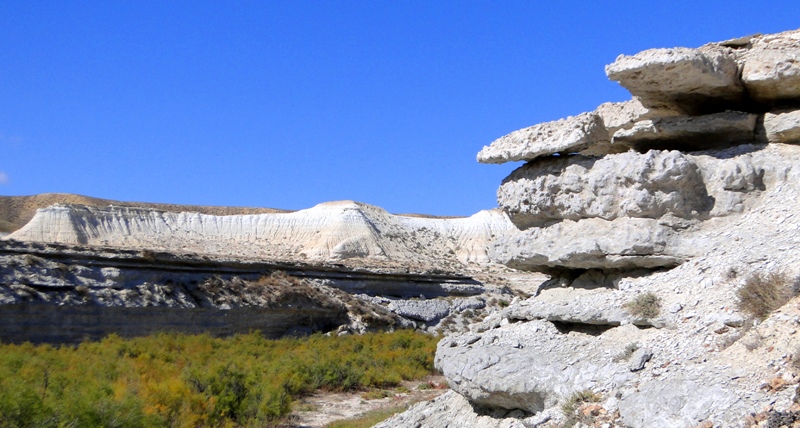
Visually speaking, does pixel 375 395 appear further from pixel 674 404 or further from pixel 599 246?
pixel 674 404

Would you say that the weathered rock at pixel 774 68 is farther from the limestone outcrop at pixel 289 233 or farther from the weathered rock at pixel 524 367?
the limestone outcrop at pixel 289 233

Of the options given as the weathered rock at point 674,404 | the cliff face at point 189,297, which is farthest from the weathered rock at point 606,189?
the cliff face at point 189,297

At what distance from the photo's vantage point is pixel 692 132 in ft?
29.2

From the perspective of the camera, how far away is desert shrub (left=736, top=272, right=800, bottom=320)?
6008 mm

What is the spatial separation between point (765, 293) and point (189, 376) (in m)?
10.6

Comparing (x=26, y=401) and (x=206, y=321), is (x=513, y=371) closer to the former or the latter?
(x=26, y=401)

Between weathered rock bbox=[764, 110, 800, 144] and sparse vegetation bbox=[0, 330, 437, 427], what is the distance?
28.5ft

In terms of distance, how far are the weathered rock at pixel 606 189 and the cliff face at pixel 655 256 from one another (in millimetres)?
20

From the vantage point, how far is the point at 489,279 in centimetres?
4238

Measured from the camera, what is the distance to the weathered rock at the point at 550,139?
29.9 feet

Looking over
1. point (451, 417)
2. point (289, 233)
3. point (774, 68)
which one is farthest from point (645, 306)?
point (289, 233)

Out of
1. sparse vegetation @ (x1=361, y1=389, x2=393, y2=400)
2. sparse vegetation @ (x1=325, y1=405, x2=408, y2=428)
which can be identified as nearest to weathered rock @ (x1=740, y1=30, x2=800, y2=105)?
sparse vegetation @ (x1=325, y1=405, x2=408, y2=428)

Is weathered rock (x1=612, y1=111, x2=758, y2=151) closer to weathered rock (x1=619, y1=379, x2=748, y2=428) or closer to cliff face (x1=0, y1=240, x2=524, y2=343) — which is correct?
weathered rock (x1=619, y1=379, x2=748, y2=428)

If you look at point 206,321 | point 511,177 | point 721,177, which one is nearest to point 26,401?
point 511,177
